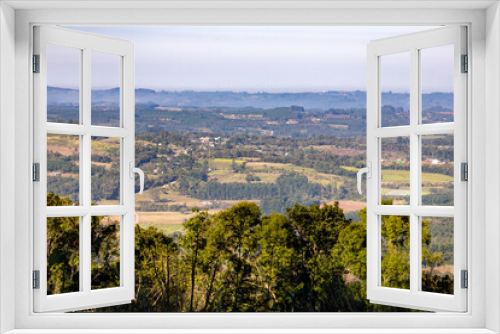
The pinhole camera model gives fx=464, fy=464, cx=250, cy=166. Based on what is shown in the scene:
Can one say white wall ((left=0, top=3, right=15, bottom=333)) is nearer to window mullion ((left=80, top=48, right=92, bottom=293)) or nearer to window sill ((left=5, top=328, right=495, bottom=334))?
window sill ((left=5, top=328, right=495, bottom=334))

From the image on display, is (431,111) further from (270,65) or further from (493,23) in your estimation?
(270,65)

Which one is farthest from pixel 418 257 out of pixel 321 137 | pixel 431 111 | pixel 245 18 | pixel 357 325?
pixel 321 137

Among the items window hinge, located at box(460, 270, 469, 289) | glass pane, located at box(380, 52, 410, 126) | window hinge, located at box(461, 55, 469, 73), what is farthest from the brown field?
window hinge, located at box(461, 55, 469, 73)

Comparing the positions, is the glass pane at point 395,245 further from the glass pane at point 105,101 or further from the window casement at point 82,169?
the glass pane at point 105,101

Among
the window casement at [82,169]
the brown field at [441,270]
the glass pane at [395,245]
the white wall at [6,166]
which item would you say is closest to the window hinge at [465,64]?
the glass pane at [395,245]

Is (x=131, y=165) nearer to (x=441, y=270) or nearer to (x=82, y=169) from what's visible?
(x=82, y=169)

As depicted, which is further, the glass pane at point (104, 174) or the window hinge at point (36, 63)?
the glass pane at point (104, 174)

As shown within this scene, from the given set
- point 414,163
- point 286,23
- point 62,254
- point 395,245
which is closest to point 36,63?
point 286,23
